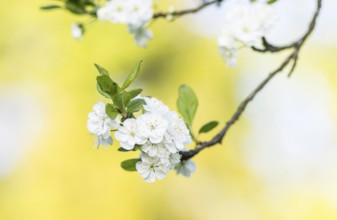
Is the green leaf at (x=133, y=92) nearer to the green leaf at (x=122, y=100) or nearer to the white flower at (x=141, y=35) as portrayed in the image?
the green leaf at (x=122, y=100)

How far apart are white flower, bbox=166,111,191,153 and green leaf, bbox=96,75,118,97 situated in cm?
9

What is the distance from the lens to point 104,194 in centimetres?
542

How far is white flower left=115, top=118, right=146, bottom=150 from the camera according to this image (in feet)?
3.09

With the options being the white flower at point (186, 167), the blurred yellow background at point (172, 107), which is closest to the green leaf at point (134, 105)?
the white flower at point (186, 167)

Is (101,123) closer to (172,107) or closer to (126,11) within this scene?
(126,11)

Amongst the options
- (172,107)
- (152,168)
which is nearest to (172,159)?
(152,168)

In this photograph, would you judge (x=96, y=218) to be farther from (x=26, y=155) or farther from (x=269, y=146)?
(x=269, y=146)

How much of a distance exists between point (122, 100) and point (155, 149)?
3.5 inches

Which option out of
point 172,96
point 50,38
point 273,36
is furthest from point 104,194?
point 273,36

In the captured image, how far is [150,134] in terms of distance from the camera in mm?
926

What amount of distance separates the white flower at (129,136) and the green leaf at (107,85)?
0.18ft

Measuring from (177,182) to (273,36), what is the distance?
5.35 ft

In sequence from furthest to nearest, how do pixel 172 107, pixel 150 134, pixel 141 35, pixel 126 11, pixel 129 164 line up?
pixel 172 107
pixel 141 35
pixel 126 11
pixel 129 164
pixel 150 134

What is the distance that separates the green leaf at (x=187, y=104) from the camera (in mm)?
1199
